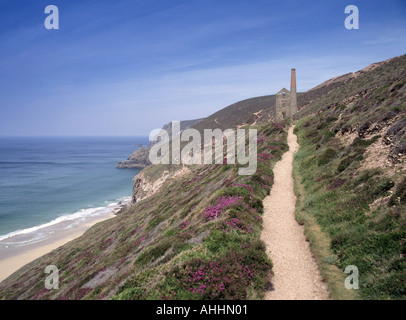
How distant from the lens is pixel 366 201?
1197 centimetres

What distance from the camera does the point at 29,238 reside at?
5278 cm

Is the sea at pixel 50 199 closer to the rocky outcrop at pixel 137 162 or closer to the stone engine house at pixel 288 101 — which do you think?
the rocky outcrop at pixel 137 162

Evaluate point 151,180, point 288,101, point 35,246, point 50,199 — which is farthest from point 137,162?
point 288,101

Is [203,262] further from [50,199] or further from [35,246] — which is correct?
[50,199]

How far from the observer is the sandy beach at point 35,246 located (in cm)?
4170

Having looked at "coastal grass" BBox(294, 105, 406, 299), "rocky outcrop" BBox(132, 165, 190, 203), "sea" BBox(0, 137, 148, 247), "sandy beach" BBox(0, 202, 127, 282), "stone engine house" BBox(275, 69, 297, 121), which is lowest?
"sandy beach" BBox(0, 202, 127, 282)

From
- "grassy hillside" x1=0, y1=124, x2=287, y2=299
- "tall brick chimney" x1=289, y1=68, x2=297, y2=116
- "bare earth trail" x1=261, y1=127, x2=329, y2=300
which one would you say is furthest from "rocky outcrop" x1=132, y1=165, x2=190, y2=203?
"bare earth trail" x1=261, y1=127, x2=329, y2=300

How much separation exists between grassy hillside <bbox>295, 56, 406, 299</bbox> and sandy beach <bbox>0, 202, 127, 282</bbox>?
163ft

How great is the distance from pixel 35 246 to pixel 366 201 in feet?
201

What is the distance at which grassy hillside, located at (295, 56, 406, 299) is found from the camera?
800 cm

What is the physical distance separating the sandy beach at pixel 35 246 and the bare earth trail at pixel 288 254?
46636 millimetres

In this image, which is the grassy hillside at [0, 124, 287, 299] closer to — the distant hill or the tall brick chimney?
the distant hill

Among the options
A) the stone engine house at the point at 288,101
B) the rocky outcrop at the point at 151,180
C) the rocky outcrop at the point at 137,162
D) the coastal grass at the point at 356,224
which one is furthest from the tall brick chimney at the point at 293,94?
the rocky outcrop at the point at 137,162
